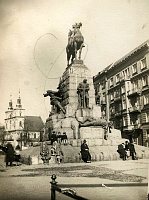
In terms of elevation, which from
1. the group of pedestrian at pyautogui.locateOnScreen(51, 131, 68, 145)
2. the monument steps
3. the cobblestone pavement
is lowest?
the cobblestone pavement

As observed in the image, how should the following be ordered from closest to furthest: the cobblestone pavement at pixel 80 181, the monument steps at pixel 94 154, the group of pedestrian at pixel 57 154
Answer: the cobblestone pavement at pixel 80 181, the group of pedestrian at pixel 57 154, the monument steps at pixel 94 154

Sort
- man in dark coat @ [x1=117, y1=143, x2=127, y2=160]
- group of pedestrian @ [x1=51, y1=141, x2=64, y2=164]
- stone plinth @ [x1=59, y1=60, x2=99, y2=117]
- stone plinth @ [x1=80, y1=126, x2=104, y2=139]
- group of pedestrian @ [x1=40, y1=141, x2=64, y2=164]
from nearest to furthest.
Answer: group of pedestrian @ [x1=40, y1=141, x2=64, y2=164], group of pedestrian @ [x1=51, y1=141, x2=64, y2=164], man in dark coat @ [x1=117, y1=143, x2=127, y2=160], stone plinth @ [x1=80, y1=126, x2=104, y2=139], stone plinth @ [x1=59, y1=60, x2=99, y2=117]

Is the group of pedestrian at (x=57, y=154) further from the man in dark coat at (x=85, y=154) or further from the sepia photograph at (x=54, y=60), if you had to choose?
the man in dark coat at (x=85, y=154)

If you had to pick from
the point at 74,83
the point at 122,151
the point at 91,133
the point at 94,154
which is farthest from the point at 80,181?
the point at 74,83

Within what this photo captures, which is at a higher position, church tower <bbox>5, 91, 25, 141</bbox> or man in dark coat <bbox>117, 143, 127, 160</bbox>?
church tower <bbox>5, 91, 25, 141</bbox>

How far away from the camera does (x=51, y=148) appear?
23.0 ft

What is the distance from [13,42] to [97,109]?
5.50 metres

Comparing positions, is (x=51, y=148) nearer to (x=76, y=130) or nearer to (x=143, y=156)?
(x=76, y=130)

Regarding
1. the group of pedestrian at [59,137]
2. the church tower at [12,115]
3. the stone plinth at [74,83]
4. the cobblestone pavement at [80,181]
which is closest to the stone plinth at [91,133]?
the group of pedestrian at [59,137]

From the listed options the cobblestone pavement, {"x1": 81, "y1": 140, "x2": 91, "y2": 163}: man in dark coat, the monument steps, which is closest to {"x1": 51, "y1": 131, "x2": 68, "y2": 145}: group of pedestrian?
the monument steps

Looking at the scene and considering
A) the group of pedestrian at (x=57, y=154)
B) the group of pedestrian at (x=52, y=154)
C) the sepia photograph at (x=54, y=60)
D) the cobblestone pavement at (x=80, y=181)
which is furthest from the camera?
the group of pedestrian at (x=57, y=154)

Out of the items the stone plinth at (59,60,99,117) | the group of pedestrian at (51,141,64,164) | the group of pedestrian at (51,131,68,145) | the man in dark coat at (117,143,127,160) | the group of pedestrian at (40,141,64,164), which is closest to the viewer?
the group of pedestrian at (40,141,64,164)

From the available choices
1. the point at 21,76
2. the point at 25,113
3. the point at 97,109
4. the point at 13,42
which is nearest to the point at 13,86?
the point at 21,76

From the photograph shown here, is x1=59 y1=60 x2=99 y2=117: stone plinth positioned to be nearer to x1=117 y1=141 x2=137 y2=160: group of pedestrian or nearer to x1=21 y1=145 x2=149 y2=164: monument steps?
x1=21 y1=145 x2=149 y2=164: monument steps
